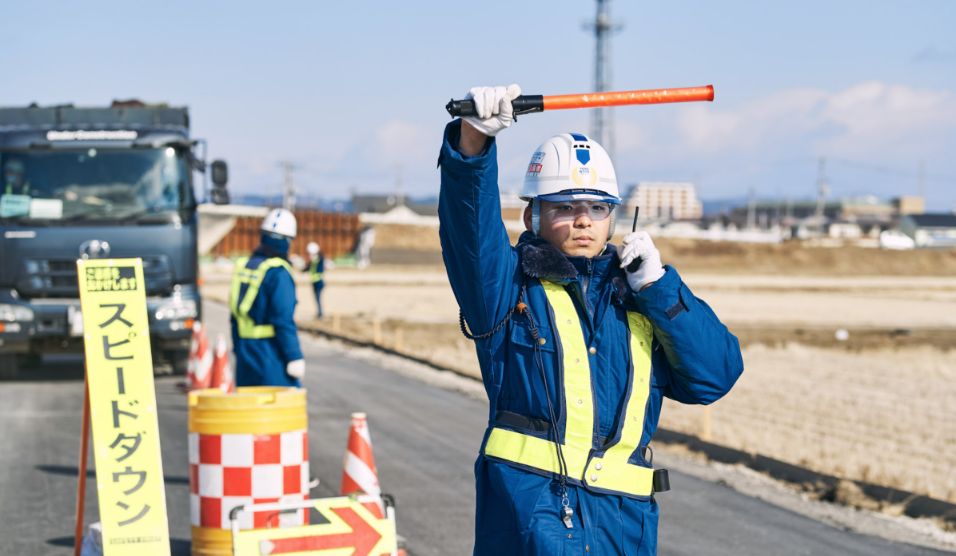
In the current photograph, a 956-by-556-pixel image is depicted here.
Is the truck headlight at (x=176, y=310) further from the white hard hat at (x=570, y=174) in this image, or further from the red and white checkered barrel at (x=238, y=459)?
the white hard hat at (x=570, y=174)

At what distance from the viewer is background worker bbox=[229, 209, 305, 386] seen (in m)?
8.88

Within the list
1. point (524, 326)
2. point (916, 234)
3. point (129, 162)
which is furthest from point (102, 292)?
Answer: point (916, 234)

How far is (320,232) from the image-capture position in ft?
293

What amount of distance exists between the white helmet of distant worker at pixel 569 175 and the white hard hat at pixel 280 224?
5.59 m

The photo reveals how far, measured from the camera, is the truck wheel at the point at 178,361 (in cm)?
1768

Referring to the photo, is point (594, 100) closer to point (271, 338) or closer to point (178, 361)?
Answer: point (271, 338)

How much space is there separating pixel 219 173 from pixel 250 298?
27.4 ft

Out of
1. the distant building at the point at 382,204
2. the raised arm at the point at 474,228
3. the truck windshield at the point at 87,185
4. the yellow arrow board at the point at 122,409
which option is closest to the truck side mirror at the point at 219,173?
the truck windshield at the point at 87,185

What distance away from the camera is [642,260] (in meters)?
3.48

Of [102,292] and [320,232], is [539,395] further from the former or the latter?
[320,232]

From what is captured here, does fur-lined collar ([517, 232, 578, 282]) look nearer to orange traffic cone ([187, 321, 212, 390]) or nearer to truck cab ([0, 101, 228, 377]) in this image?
orange traffic cone ([187, 321, 212, 390])

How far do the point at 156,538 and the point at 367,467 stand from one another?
5.80ft

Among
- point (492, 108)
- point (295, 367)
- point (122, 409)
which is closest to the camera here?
point (492, 108)

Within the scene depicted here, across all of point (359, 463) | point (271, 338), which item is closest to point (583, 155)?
point (359, 463)
